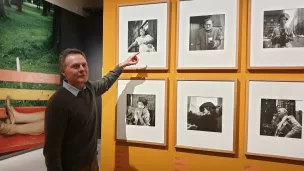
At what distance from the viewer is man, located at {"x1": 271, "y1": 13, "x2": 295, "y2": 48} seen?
157 cm

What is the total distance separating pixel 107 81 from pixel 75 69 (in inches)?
11.2

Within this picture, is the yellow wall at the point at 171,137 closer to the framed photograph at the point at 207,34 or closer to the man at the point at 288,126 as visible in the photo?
the framed photograph at the point at 207,34

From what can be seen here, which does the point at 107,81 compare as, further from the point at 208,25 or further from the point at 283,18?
the point at 283,18

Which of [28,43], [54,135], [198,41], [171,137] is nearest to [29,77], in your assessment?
[28,43]

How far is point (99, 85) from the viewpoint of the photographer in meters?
1.93

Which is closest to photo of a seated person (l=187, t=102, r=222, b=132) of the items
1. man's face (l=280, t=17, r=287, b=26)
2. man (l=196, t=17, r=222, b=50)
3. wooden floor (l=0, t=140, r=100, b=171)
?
man (l=196, t=17, r=222, b=50)

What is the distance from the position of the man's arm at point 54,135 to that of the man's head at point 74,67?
20 centimetres

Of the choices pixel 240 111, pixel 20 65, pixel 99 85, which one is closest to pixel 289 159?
pixel 240 111

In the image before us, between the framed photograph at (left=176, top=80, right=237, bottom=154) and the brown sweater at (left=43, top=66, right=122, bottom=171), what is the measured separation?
1.83 ft

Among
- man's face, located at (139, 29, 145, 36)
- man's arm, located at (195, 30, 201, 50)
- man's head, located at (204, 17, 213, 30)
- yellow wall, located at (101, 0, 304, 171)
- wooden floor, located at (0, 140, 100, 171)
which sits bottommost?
wooden floor, located at (0, 140, 100, 171)

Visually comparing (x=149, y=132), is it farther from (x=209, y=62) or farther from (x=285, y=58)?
(x=285, y=58)

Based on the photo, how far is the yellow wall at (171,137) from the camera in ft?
5.52

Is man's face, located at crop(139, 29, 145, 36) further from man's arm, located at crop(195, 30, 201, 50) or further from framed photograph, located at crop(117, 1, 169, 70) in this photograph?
man's arm, located at crop(195, 30, 201, 50)

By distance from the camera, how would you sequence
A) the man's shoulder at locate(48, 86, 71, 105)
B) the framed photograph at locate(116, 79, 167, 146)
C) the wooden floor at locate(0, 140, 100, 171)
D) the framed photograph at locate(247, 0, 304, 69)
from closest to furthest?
the framed photograph at locate(247, 0, 304, 69)
the man's shoulder at locate(48, 86, 71, 105)
the framed photograph at locate(116, 79, 167, 146)
the wooden floor at locate(0, 140, 100, 171)
